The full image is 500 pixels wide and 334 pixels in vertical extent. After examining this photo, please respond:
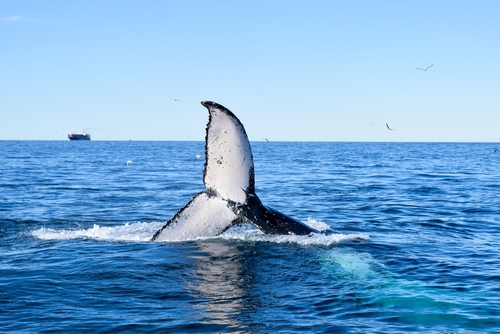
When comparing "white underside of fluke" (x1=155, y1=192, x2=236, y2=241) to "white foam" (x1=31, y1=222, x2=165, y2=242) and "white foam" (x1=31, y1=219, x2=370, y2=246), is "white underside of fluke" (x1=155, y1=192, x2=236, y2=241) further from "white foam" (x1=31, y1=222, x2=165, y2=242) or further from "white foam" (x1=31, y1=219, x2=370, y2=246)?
"white foam" (x1=31, y1=222, x2=165, y2=242)

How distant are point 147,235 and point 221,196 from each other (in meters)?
3.80

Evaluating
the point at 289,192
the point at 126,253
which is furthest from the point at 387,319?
the point at 289,192

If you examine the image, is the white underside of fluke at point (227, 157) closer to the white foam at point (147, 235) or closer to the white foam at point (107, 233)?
the white foam at point (147, 235)

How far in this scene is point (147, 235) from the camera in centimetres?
1202

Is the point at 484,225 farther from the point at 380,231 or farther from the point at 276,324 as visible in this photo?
the point at 276,324

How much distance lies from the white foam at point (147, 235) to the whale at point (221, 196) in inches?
72.3

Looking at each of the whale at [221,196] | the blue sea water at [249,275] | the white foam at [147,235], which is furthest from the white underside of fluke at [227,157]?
the white foam at [147,235]

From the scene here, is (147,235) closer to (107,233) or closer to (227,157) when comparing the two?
(107,233)

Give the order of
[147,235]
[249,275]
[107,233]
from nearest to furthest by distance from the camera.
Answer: [249,275] < [147,235] < [107,233]

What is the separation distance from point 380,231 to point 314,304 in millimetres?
6412

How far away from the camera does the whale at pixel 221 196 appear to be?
8070 mm

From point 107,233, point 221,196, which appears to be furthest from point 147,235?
point 221,196

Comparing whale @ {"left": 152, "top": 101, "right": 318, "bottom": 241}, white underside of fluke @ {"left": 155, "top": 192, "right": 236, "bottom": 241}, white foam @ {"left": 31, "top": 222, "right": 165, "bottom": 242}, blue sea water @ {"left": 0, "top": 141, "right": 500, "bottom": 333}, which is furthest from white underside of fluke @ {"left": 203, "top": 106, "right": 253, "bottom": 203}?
white foam @ {"left": 31, "top": 222, "right": 165, "bottom": 242}

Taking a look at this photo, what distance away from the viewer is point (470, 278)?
9.09m
